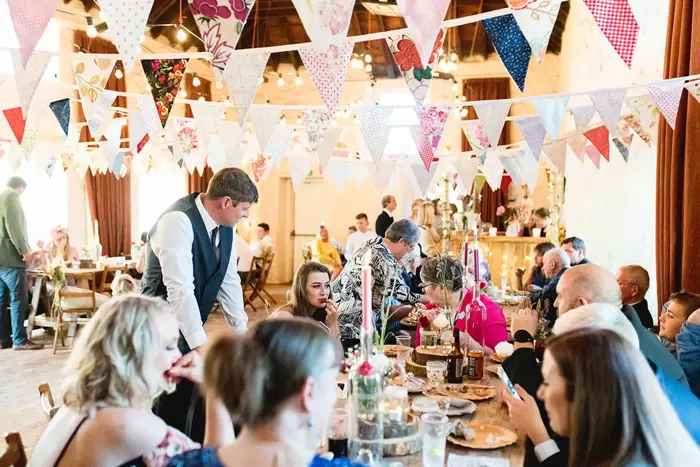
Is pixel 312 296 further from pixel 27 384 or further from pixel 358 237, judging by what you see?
pixel 358 237

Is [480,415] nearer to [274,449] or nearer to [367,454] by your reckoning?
[367,454]

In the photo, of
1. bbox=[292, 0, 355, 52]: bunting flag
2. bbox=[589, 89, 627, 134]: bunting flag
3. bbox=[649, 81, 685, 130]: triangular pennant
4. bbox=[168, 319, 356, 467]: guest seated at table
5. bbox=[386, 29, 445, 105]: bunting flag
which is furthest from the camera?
bbox=[589, 89, 627, 134]: bunting flag

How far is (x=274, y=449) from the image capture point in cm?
107

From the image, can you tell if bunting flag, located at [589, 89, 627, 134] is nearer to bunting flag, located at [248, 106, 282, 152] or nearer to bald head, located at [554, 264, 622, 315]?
bald head, located at [554, 264, 622, 315]

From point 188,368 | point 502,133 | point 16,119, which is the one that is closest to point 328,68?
point 188,368

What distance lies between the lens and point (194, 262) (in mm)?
2605

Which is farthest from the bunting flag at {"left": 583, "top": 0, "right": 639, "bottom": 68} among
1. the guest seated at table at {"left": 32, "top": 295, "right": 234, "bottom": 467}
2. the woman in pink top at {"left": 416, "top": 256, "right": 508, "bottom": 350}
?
the guest seated at table at {"left": 32, "top": 295, "right": 234, "bottom": 467}

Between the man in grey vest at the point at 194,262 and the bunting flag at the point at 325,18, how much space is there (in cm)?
84

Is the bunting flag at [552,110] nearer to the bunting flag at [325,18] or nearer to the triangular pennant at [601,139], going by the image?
the triangular pennant at [601,139]

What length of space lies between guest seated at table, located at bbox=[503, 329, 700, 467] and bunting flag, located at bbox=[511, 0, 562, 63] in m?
1.35

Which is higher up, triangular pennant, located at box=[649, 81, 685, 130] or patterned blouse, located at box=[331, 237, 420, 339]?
triangular pennant, located at box=[649, 81, 685, 130]

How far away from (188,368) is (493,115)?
2.88 metres

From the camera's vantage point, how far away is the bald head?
2217 millimetres

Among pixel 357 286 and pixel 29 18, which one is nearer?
pixel 29 18
